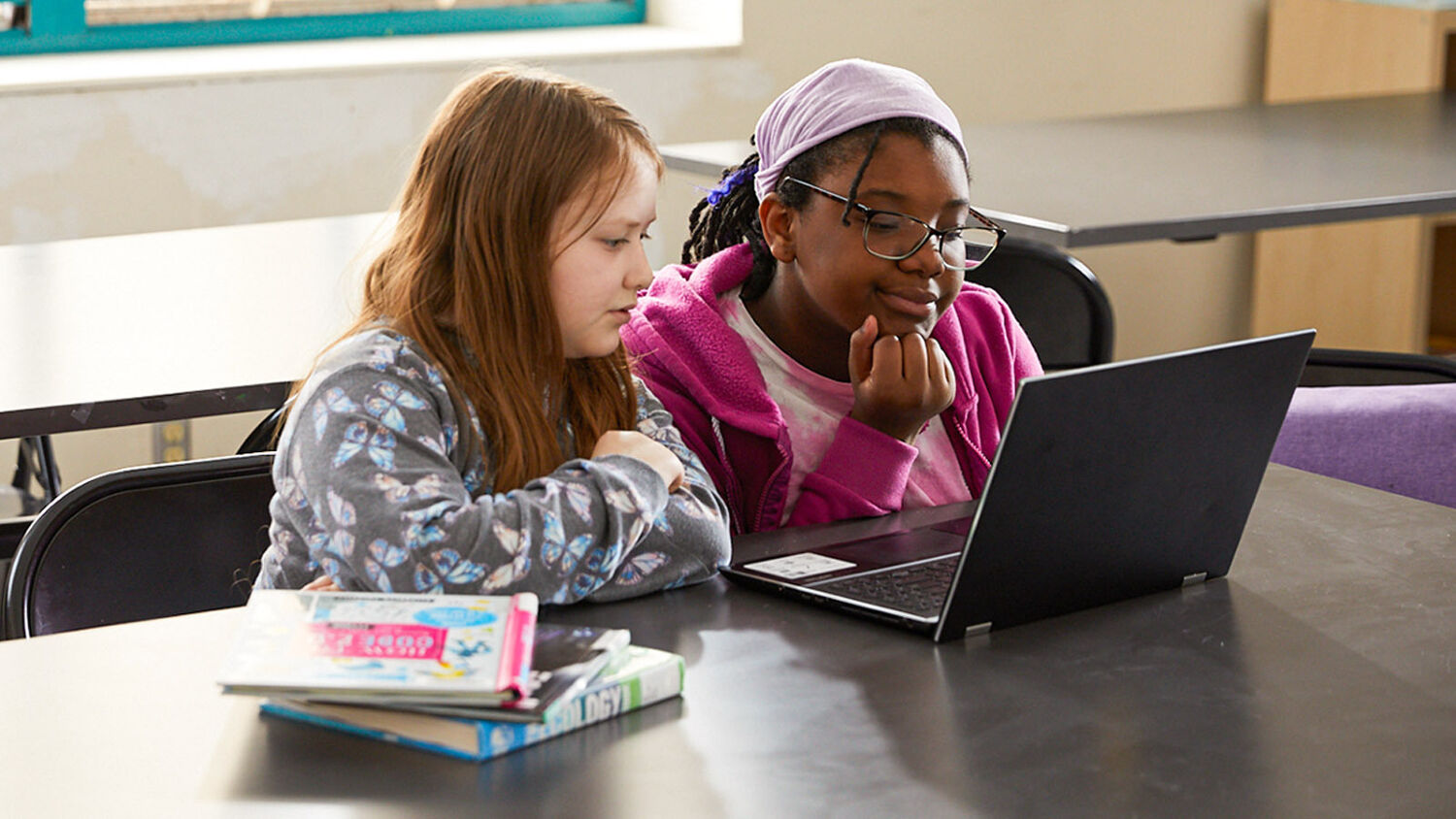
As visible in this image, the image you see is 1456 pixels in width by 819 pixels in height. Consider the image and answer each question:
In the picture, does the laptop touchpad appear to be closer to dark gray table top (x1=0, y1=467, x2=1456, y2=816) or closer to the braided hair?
dark gray table top (x1=0, y1=467, x2=1456, y2=816)

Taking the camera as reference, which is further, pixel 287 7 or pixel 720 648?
pixel 287 7

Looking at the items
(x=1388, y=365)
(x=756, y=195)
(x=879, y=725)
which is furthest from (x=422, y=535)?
(x=1388, y=365)

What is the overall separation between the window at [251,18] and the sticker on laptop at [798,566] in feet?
9.96

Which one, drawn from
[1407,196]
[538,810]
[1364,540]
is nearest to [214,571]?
[538,810]

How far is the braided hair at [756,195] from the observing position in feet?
5.25

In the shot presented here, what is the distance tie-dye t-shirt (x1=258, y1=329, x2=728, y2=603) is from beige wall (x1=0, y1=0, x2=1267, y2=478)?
2487 mm

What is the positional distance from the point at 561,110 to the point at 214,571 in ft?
1.80

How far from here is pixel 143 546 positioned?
5.03ft

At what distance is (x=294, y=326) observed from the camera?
2.31 metres

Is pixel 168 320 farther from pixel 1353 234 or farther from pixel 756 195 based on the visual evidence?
pixel 1353 234

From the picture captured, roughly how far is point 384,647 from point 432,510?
19 cm

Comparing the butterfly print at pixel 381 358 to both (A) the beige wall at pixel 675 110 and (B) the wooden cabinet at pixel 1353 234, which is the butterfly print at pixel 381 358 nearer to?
(A) the beige wall at pixel 675 110

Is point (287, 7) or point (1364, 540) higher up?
point (287, 7)

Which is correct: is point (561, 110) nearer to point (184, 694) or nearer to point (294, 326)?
point (184, 694)
